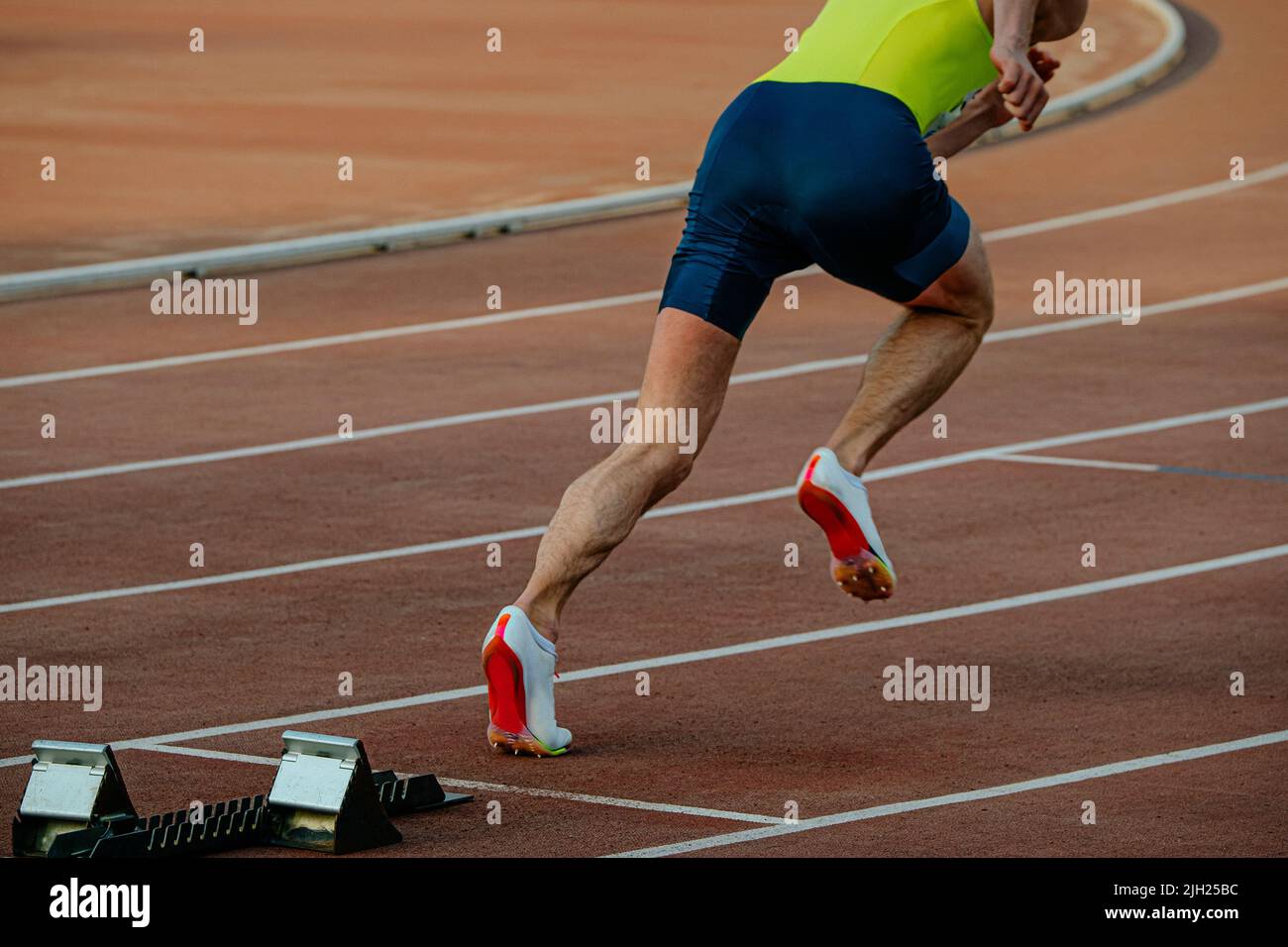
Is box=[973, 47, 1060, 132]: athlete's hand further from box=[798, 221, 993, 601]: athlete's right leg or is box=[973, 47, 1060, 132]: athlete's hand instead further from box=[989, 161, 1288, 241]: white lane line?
box=[989, 161, 1288, 241]: white lane line

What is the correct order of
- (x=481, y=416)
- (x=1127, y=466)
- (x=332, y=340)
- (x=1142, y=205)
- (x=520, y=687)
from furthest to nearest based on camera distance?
(x=1142, y=205) < (x=332, y=340) < (x=481, y=416) < (x=1127, y=466) < (x=520, y=687)

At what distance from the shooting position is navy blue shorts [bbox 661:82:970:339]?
625cm

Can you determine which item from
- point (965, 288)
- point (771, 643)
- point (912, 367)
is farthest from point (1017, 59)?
point (771, 643)

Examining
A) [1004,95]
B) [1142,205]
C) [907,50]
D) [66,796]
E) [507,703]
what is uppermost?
[1142,205]

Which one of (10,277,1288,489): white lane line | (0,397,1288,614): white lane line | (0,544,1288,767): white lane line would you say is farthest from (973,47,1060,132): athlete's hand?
(10,277,1288,489): white lane line

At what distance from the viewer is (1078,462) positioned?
10688 mm

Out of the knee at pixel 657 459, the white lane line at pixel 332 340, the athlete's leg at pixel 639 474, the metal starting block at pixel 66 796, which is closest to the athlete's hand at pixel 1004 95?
the athlete's leg at pixel 639 474

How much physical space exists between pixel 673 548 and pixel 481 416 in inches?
97.4

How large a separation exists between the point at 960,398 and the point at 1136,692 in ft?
15.5

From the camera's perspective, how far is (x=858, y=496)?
6.59m

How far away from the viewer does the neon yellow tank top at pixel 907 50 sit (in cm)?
632

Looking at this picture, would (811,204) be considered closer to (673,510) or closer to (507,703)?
(507,703)

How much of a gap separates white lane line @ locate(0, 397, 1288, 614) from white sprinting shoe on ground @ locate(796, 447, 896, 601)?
292 centimetres
